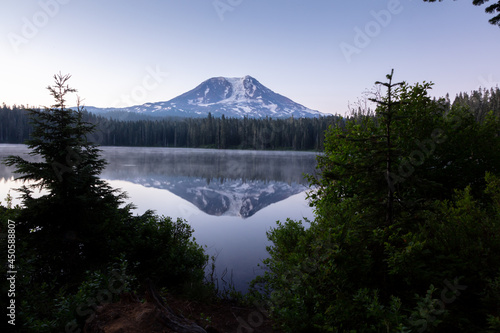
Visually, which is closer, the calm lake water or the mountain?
the calm lake water

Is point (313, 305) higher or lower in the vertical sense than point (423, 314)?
lower

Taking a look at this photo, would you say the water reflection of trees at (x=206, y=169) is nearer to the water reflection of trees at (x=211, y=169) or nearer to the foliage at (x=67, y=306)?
the water reflection of trees at (x=211, y=169)

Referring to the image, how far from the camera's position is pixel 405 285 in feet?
18.7

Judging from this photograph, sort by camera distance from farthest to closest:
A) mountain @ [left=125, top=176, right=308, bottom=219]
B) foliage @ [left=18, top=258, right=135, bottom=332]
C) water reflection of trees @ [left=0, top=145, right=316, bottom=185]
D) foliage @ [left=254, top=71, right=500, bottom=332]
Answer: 1. water reflection of trees @ [left=0, top=145, right=316, bottom=185]
2. mountain @ [left=125, top=176, right=308, bottom=219]
3. foliage @ [left=254, top=71, right=500, bottom=332]
4. foliage @ [left=18, top=258, right=135, bottom=332]

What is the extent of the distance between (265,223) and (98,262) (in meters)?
10.7

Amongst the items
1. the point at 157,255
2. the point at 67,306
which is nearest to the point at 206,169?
the point at 157,255

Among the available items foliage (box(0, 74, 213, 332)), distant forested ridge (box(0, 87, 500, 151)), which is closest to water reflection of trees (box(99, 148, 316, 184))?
foliage (box(0, 74, 213, 332))

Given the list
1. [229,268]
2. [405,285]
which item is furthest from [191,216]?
[405,285]

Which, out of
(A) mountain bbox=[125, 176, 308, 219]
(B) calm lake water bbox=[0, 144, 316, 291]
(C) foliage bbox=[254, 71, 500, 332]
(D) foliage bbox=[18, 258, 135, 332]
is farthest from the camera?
(A) mountain bbox=[125, 176, 308, 219]

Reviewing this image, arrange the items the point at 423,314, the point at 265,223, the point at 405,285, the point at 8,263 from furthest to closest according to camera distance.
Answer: the point at 265,223, the point at 405,285, the point at 8,263, the point at 423,314

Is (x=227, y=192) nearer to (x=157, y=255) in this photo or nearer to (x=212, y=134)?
(x=157, y=255)

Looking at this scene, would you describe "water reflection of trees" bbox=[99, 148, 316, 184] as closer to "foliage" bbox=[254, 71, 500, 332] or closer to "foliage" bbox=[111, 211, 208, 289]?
"foliage" bbox=[111, 211, 208, 289]

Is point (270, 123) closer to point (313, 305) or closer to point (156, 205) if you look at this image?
point (156, 205)

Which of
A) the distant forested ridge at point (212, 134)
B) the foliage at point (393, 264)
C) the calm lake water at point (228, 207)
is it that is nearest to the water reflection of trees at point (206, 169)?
the calm lake water at point (228, 207)
